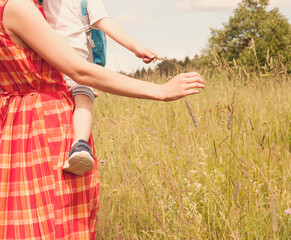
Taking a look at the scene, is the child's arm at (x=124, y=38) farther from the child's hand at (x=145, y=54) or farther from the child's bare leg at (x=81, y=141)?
the child's bare leg at (x=81, y=141)

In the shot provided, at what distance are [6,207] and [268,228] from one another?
1.11m

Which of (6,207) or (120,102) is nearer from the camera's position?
(6,207)

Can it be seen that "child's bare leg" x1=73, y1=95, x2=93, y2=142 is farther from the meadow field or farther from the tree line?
the tree line

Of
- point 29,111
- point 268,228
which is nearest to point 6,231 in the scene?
point 29,111

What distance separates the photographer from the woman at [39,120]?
4.51 ft

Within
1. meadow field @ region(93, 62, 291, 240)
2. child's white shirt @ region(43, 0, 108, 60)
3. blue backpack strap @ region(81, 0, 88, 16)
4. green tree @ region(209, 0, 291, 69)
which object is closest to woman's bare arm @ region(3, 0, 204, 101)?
meadow field @ region(93, 62, 291, 240)

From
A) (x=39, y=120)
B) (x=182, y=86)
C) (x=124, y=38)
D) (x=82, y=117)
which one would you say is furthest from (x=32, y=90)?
(x=124, y=38)

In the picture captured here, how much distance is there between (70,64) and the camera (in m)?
1.40

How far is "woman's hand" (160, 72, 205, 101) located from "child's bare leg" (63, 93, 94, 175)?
1.14 ft

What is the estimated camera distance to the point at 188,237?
6.05ft

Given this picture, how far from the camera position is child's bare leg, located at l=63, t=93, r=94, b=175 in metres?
1.42

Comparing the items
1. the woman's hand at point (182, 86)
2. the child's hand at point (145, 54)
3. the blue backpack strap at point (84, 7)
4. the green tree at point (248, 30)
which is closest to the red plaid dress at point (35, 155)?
the woman's hand at point (182, 86)

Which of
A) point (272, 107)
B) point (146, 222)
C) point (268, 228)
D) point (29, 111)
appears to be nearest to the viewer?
point (29, 111)

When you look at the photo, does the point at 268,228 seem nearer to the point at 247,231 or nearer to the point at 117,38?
the point at 247,231
